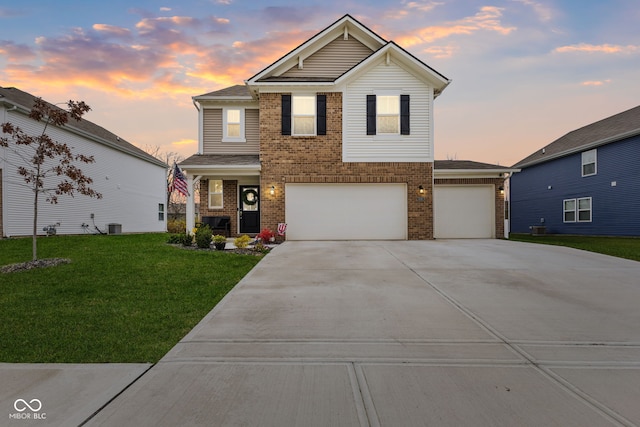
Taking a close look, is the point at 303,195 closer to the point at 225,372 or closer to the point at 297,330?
the point at 297,330

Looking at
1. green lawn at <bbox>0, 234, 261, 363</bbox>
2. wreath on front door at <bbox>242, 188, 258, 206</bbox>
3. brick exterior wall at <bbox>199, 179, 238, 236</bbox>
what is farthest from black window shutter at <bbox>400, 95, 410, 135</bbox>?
green lawn at <bbox>0, 234, 261, 363</bbox>

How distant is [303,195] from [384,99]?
502cm

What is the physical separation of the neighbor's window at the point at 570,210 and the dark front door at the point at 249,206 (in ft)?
61.4

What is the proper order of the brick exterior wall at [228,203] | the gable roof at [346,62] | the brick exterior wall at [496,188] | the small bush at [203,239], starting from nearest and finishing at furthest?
the small bush at [203,239]
the gable roof at [346,62]
the brick exterior wall at [496,188]
the brick exterior wall at [228,203]

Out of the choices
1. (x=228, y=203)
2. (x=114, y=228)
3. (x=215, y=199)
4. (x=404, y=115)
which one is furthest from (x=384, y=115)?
(x=114, y=228)

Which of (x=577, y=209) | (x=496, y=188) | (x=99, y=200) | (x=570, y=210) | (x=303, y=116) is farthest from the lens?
(x=570, y=210)

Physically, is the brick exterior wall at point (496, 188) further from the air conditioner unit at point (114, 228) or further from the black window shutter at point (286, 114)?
the air conditioner unit at point (114, 228)

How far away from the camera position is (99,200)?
59.7 feet

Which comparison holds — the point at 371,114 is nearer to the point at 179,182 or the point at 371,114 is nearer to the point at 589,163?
the point at 179,182

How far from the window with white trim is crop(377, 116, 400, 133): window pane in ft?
45.2

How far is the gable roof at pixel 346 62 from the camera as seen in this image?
1272cm

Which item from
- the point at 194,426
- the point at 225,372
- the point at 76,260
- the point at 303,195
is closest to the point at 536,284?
the point at 225,372

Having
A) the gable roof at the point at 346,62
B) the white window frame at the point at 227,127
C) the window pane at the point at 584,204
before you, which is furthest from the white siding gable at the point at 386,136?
the window pane at the point at 584,204

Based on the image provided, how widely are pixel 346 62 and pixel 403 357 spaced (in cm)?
1321
